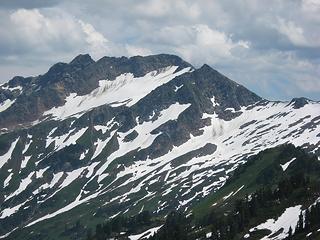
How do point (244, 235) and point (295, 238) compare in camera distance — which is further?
point (244, 235)

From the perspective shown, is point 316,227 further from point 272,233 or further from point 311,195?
point 311,195

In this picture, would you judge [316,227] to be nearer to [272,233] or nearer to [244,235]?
[272,233]

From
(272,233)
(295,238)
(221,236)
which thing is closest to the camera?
(295,238)

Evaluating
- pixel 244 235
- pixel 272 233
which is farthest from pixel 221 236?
pixel 272 233

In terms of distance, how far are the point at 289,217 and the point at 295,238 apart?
2989 cm

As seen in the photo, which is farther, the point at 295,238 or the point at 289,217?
the point at 289,217

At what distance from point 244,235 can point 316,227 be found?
104 ft

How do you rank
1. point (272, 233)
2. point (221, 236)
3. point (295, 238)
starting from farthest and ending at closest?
point (221, 236) → point (272, 233) → point (295, 238)

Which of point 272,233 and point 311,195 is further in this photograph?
point 311,195

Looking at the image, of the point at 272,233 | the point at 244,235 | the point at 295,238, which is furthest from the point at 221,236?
the point at 295,238

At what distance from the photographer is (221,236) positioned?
640 feet

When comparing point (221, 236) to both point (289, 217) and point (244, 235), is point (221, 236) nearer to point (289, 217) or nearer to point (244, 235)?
point (244, 235)

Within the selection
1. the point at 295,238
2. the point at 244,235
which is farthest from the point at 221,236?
the point at 295,238

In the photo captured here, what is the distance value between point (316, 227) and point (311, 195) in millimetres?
39692
